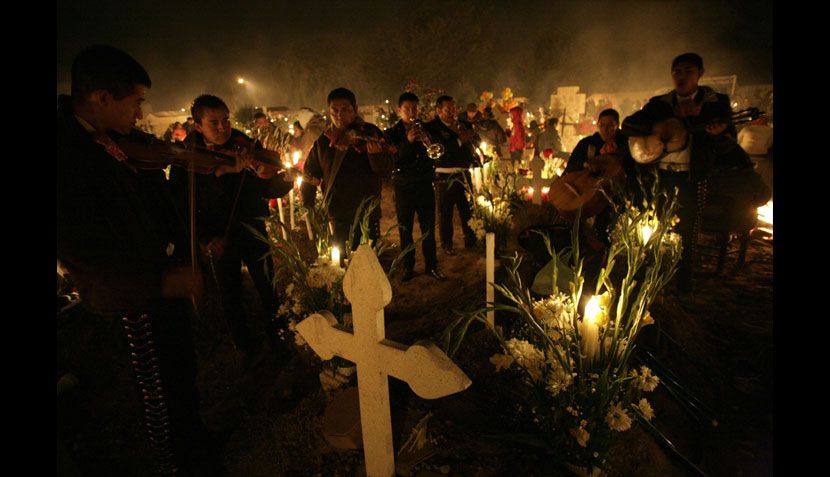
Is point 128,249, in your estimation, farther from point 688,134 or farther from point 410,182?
point 688,134

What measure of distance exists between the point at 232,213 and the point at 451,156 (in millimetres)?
3089

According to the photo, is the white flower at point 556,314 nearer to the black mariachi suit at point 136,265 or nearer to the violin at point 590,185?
the black mariachi suit at point 136,265

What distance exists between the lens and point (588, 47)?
3931 cm

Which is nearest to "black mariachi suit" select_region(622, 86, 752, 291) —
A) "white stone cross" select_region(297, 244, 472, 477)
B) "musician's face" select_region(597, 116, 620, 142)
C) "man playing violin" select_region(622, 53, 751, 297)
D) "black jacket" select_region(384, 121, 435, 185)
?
"man playing violin" select_region(622, 53, 751, 297)

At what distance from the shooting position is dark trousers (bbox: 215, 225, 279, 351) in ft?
10.3

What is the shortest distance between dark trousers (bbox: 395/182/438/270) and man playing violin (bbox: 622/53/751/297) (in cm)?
240

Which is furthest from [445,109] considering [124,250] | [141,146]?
[124,250]

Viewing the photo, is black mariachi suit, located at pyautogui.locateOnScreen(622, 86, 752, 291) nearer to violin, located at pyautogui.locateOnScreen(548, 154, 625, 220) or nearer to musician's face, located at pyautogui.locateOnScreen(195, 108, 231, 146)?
violin, located at pyautogui.locateOnScreen(548, 154, 625, 220)

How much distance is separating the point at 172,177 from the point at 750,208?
623 cm

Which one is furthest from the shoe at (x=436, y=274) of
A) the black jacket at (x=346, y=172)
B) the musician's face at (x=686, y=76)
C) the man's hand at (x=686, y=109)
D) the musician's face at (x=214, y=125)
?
the musician's face at (x=686, y=76)

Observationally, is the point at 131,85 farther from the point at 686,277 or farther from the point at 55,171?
the point at 686,277

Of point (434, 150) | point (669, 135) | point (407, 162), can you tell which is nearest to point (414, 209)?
point (407, 162)

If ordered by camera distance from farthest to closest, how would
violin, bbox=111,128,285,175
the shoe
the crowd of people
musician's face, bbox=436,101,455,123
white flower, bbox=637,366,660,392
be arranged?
1. musician's face, bbox=436,101,455,123
2. the shoe
3. violin, bbox=111,128,285,175
4. white flower, bbox=637,366,660,392
5. the crowd of people

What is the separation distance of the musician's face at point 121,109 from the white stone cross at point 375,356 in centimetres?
134
